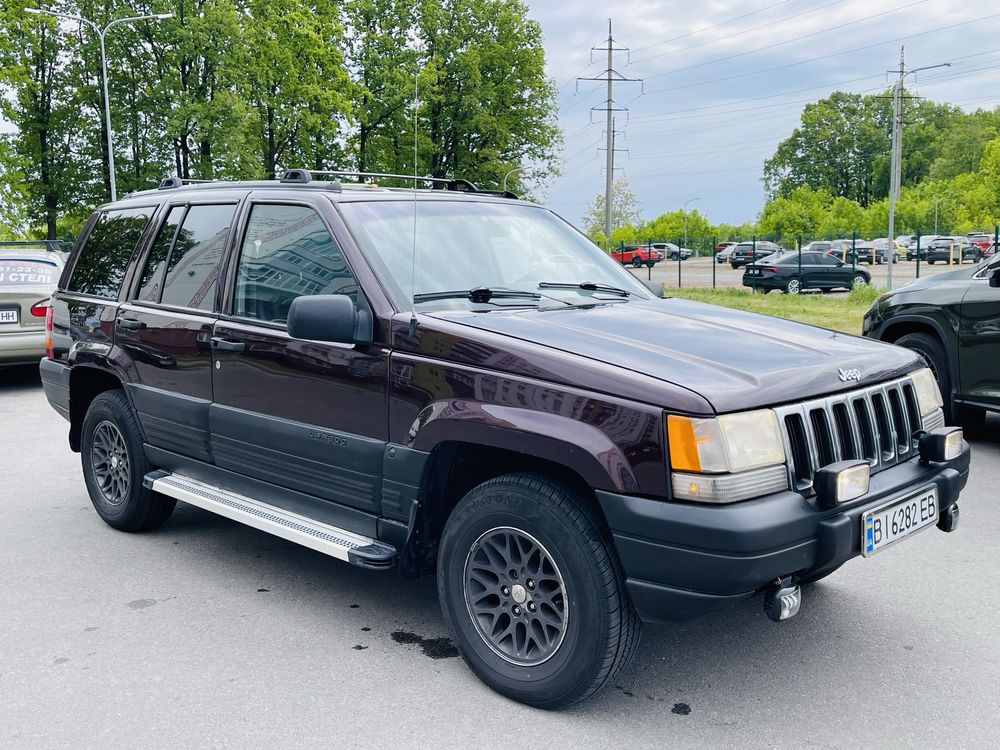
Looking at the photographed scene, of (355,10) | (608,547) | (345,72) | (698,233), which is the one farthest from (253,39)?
(698,233)

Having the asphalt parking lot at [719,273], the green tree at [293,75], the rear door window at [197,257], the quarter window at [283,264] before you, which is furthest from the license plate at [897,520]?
the green tree at [293,75]

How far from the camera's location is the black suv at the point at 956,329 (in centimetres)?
703

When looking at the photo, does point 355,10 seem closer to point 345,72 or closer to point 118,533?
point 345,72

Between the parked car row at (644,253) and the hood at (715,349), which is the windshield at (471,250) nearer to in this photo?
the hood at (715,349)

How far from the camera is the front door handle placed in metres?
4.29

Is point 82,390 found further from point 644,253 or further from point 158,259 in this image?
point 644,253

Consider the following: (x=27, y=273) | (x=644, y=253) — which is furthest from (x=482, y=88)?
(x=27, y=273)

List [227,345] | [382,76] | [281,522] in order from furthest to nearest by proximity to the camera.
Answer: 1. [382,76]
2. [227,345]
3. [281,522]

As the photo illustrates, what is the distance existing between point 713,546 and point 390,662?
4.88ft

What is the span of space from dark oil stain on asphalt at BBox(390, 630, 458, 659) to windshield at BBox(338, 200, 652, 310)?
1.36 m

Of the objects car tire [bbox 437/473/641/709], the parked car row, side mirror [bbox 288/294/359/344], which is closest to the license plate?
car tire [bbox 437/473/641/709]

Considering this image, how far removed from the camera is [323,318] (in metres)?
3.58

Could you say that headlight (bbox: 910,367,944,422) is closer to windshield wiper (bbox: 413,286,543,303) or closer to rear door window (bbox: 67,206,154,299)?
windshield wiper (bbox: 413,286,543,303)

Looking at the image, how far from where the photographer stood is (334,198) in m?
4.17
